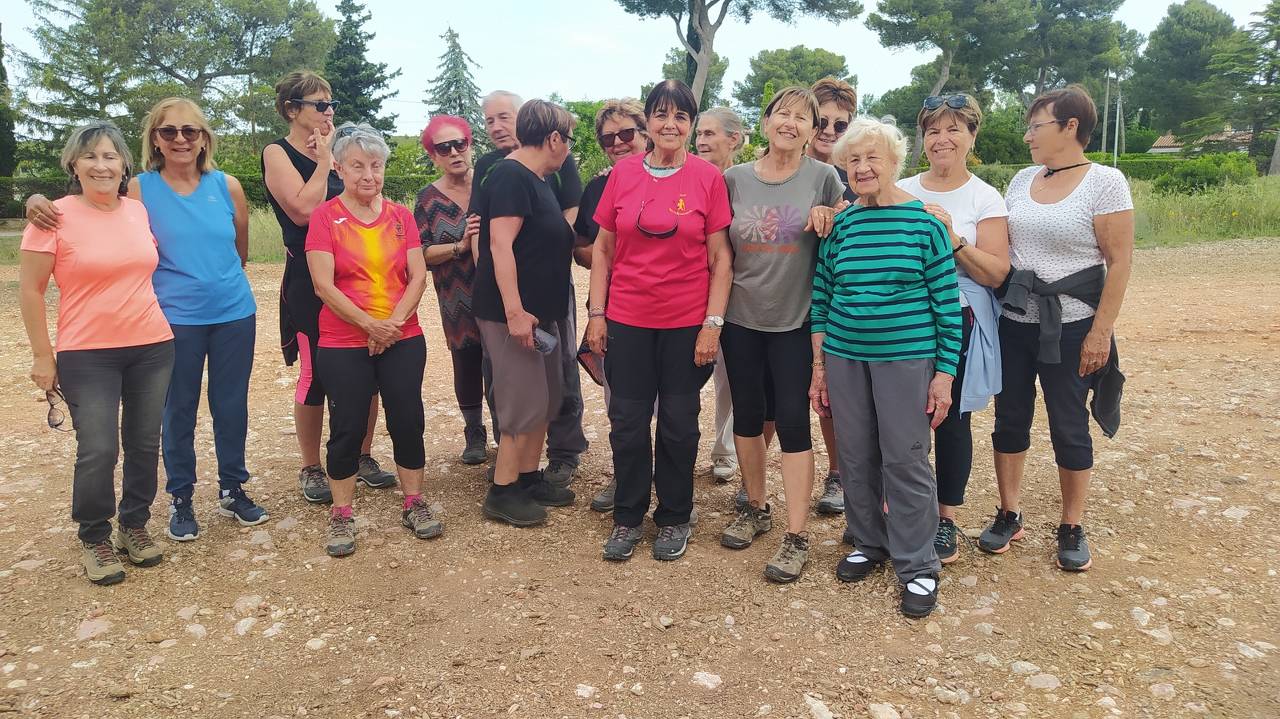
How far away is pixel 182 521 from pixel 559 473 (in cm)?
194

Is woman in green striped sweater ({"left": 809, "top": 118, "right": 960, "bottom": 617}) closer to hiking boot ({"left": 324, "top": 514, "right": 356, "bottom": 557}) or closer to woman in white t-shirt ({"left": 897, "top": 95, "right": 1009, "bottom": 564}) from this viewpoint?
woman in white t-shirt ({"left": 897, "top": 95, "right": 1009, "bottom": 564})

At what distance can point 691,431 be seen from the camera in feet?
12.7

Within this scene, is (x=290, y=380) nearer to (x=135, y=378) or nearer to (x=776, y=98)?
(x=135, y=378)

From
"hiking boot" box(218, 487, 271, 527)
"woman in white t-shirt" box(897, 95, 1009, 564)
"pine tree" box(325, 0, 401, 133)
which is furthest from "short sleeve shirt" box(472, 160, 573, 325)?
"pine tree" box(325, 0, 401, 133)

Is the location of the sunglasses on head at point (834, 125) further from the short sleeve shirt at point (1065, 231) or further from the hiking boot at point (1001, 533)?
the hiking boot at point (1001, 533)

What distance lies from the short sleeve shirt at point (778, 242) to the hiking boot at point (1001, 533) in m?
1.38

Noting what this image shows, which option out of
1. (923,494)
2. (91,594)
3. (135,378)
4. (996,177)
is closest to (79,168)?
(135,378)

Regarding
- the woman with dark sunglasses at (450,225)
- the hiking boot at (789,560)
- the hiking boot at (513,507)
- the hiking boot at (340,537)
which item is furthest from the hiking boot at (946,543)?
the hiking boot at (340,537)

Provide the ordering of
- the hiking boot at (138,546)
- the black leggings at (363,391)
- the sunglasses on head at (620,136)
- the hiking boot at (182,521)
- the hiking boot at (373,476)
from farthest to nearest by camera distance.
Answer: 1. the hiking boot at (373,476)
2. the sunglasses on head at (620,136)
3. the hiking boot at (182,521)
4. the black leggings at (363,391)
5. the hiking boot at (138,546)

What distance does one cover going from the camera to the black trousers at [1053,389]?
143 inches

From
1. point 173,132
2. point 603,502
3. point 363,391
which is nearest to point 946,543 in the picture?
point 603,502

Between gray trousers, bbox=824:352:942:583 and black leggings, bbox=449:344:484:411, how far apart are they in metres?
2.50

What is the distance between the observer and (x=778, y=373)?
12.4 feet

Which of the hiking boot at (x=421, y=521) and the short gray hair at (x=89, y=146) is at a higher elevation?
the short gray hair at (x=89, y=146)
